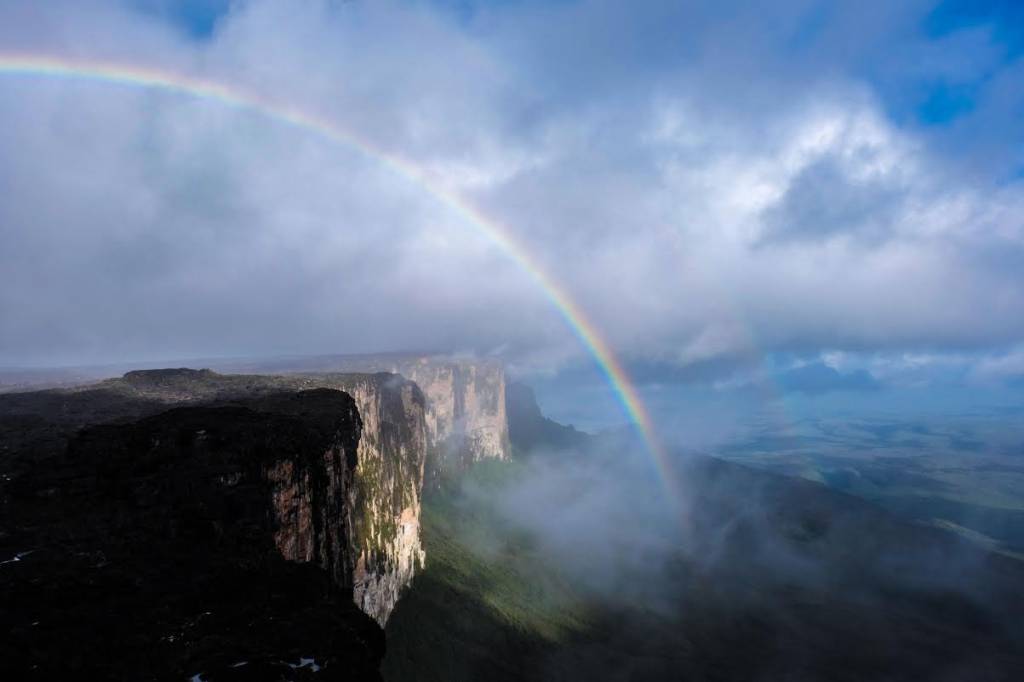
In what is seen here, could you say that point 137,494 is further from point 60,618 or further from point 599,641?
point 599,641

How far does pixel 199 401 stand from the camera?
8675 centimetres

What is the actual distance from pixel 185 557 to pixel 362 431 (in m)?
113

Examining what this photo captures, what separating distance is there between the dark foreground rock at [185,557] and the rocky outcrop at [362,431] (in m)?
4.28

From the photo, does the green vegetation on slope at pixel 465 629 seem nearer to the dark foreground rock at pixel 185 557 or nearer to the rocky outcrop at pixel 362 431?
→ the rocky outcrop at pixel 362 431

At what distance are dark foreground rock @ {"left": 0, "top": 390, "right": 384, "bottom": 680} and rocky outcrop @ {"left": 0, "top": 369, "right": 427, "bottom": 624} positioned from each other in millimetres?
4284

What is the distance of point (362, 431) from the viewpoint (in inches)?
5620

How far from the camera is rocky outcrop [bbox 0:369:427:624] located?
6512 cm

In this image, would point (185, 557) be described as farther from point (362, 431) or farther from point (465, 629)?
point (465, 629)

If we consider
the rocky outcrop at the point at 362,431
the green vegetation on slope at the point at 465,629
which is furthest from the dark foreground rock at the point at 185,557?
the green vegetation on slope at the point at 465,629

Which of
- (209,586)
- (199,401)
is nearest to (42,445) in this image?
(199,401)

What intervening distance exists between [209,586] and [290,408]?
49.8 meters

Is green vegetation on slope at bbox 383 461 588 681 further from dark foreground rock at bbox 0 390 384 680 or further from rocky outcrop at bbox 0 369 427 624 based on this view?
dark foreground rock at bbox 0 390 384 680

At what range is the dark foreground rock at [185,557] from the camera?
19.8 metres

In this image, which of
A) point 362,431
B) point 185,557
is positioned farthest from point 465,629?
point 185,557
